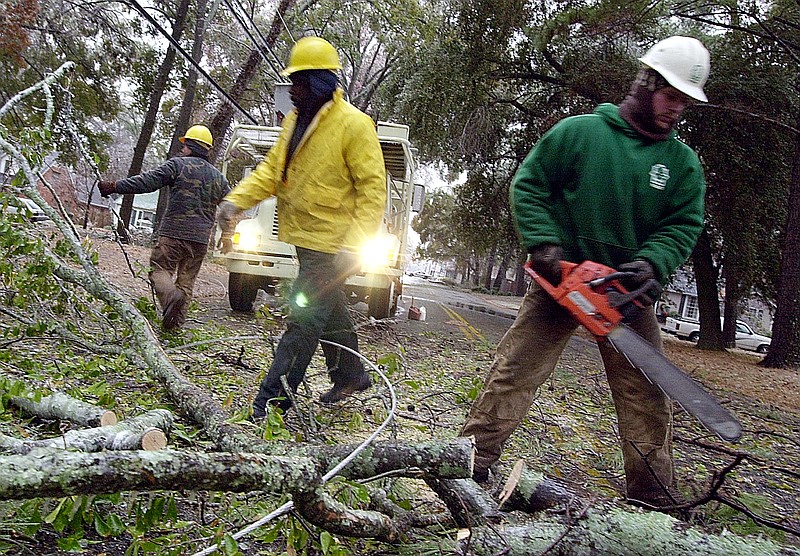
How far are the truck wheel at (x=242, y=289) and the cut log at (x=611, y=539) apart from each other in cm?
705

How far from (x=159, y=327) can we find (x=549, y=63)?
13520 mm

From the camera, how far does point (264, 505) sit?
8.28ft

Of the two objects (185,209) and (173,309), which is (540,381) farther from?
(185,209)

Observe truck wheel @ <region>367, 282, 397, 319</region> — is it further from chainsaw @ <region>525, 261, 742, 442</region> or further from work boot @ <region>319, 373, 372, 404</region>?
chainsaw @ <region>525, 261, 742, 442</region>

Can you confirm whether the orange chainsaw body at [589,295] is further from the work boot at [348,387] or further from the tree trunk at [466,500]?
the work boot at [348,387]

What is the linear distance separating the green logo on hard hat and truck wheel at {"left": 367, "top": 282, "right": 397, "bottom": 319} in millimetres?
5946

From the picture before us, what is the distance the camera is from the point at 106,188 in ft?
18.8

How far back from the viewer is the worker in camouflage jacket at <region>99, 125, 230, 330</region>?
6.19m

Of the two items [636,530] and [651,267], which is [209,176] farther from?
[636,530]

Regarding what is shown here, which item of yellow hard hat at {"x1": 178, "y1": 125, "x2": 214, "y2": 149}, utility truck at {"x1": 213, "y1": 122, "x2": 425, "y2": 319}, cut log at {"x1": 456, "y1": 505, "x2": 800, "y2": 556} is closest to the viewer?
cut log at {"x1": 456, "y1": 505, "x2": 800, "y2": 556}

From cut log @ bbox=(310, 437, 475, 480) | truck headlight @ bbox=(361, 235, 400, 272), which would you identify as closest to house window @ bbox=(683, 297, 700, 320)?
truck headlight @ bbox=(361, 235, 400, 272)

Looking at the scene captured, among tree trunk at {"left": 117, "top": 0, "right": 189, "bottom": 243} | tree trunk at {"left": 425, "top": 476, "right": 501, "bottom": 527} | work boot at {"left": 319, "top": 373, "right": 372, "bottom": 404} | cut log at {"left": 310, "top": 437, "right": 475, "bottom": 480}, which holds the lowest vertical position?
work boot at {"left": 319, "top": 373, "right": 372, "bottom": 404}

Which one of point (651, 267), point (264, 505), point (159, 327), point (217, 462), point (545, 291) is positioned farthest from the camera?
point (159, 327)

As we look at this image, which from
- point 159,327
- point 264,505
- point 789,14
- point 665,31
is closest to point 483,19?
point 665,31
